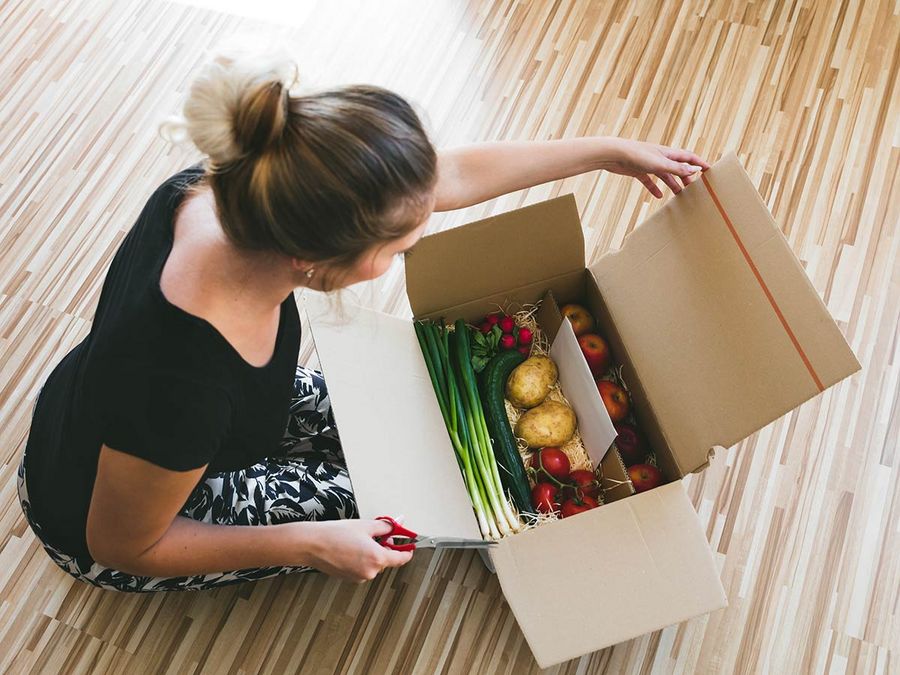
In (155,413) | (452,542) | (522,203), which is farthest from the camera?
(522,203)

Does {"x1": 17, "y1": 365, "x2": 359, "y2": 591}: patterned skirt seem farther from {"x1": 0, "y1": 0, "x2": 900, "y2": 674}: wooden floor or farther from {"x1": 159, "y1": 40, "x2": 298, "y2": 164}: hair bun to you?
{"x1": 159, "y1": 40, "x2": 298, "y2": 164}: hair bun

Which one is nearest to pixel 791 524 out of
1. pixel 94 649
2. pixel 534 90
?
pixel 534 90

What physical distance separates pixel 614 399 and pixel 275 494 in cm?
60

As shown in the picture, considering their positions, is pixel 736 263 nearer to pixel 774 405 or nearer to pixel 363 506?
pixel 774 405

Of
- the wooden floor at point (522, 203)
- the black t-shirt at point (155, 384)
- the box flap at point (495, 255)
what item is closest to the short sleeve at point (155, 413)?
the black t-shirt at point (155, 384)

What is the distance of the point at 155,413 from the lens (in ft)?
2.63

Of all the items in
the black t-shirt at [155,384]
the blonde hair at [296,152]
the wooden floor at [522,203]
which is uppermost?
the blonde hair at [296,152]

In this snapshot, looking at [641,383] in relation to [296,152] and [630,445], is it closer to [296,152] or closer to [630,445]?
[630,445]

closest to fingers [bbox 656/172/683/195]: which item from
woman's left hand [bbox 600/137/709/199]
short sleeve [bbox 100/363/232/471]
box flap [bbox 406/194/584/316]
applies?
woman's left hand [bbox 600/137/709/199]

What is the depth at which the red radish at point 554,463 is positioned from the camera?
1.32m

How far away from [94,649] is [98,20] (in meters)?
1.66

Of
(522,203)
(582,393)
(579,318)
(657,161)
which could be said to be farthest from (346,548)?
(522,203)

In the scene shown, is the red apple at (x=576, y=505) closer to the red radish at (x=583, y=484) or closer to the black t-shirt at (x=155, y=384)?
the red radish at (x=583, y=484)

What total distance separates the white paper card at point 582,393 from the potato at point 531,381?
0.02m
